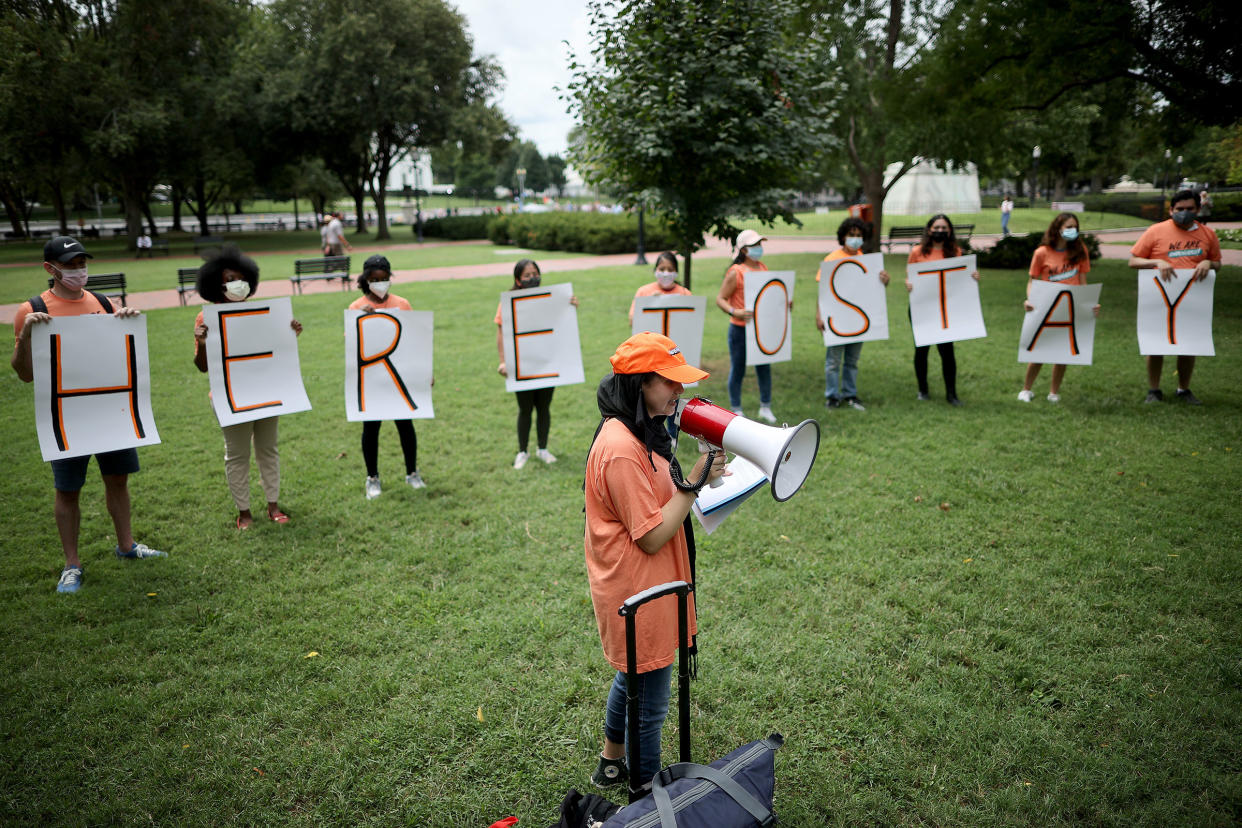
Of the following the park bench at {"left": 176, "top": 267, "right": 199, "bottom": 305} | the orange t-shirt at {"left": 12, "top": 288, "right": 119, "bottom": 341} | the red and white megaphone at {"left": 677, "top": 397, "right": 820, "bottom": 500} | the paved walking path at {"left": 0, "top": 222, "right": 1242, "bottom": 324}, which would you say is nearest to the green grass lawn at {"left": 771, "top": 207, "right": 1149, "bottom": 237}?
the paved walking path at {"left": 0, "top": 222, "right": 1242, "bottom": 324}

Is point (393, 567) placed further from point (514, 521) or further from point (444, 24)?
point (444, 24)

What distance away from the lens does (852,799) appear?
316 centimetres

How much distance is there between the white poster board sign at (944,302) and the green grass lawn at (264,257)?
11.5 m

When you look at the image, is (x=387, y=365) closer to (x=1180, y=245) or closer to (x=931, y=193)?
(x=1180, y=245)

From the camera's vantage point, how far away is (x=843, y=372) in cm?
852

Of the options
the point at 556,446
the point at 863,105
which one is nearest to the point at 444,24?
the point at 863,105

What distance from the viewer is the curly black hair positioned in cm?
544

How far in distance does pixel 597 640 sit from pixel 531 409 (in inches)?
125

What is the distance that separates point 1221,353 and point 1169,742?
30.6 ft

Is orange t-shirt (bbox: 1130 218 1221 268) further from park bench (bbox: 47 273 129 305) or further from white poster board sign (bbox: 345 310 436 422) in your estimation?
park bench (bbox: 47 273 129 305)

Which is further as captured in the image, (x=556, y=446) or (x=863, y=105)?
(x=863, y=105)

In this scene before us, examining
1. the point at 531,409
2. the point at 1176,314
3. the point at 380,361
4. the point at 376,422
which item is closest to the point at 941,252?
the point at 1176,314

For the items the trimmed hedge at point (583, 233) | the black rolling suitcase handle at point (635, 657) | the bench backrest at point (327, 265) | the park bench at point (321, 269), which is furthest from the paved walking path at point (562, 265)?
the black rolling suitcase handle at point (635, 657)

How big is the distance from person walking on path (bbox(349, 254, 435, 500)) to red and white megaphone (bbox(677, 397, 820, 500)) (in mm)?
3944
